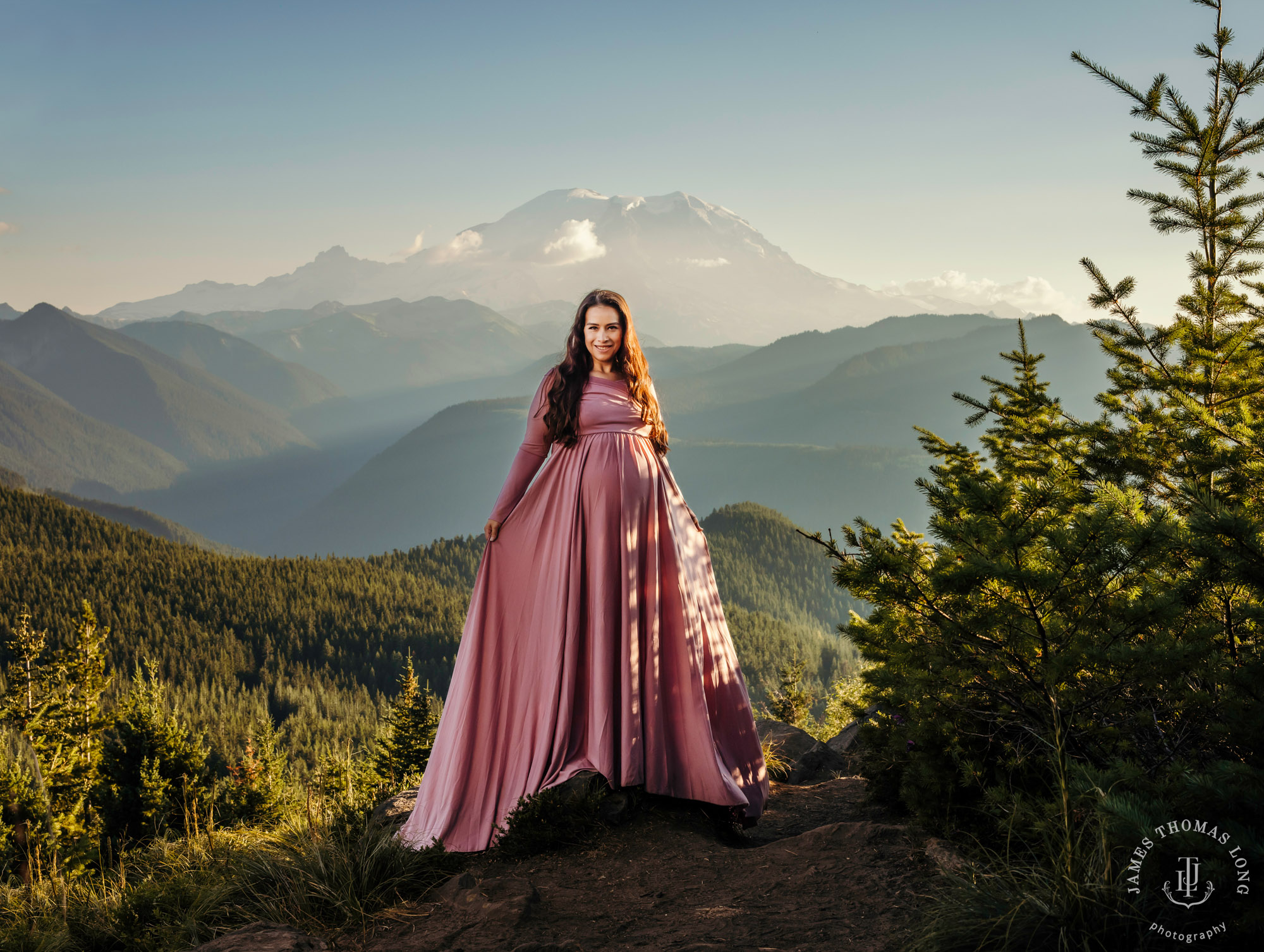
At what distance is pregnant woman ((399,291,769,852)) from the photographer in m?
4.46

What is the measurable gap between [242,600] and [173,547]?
20.2m

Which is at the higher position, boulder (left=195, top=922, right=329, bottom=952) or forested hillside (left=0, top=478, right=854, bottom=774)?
boulder (left=195, top=922, right=329, bottom=952)

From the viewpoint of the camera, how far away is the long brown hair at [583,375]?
4887 mm

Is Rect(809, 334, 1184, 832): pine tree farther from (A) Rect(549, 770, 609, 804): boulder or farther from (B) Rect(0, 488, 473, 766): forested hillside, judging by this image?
(B) Rect(0, 488, 473, 766): forested hillside

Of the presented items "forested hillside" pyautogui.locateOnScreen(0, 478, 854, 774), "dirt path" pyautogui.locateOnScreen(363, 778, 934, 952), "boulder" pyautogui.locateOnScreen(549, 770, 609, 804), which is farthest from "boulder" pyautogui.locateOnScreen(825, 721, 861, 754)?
"forested hillside" pyautogui.locateOnScreen(0, 478, 854, 774)

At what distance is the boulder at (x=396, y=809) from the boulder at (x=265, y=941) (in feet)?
5.06

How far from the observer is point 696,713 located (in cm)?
460

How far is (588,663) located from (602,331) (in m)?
1.99

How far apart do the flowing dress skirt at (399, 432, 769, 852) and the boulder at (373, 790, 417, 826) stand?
34cm

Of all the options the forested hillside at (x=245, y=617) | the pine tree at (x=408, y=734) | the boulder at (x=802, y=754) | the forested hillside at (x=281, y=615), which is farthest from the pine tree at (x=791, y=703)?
the forested hillside at (x=245, y=617)

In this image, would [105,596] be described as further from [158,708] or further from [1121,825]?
[1121,825]

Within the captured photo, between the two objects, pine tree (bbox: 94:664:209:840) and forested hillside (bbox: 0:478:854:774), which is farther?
forested hillside (bbox: 0:478:854:774)

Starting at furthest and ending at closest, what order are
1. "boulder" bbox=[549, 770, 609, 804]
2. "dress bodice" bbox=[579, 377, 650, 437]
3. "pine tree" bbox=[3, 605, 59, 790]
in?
"pine tree" bbox=[3, 605, 59, 790]
"dress bodice" bbox=[579, 377, 650, 437]
"boulder" bbox=[549, 770, 609, 804]

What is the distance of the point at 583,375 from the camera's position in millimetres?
5004
